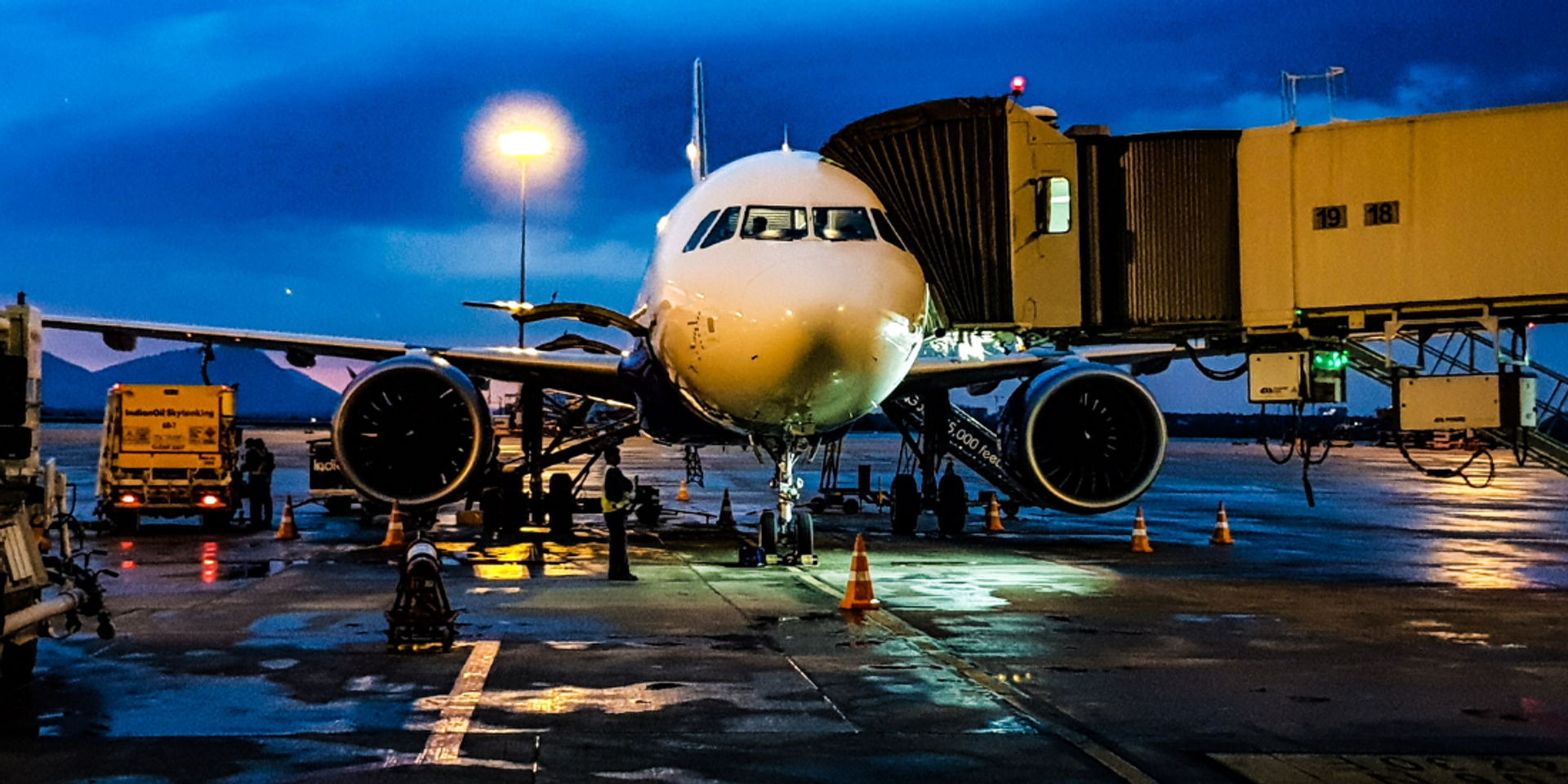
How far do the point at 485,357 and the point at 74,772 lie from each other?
44.9 feet

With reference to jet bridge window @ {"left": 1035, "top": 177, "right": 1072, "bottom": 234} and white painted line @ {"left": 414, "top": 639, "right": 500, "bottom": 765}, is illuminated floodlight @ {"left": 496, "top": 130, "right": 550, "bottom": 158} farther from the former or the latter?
white painted line @ {"left": 414, "top": 639, "right": 500, "bottom": 765}

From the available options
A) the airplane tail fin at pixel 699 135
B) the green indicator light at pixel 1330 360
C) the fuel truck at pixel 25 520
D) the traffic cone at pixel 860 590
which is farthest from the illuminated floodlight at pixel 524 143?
the fuel truck at pixel 25 520

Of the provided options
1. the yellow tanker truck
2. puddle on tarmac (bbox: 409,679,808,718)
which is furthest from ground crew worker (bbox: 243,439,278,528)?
puddle on tarmac (bbox: 409,679,808,718)

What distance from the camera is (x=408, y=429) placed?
1828cm

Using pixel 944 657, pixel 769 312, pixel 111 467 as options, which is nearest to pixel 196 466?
pixel 111 467

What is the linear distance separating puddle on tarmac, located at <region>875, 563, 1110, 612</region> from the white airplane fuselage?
6.10 ft

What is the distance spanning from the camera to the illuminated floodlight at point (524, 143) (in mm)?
29875

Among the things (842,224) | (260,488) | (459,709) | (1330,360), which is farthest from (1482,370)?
(260,488)

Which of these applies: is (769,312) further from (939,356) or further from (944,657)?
(939,356)

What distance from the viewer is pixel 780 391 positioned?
551 inches

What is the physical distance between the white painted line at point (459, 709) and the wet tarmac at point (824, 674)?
2 centimetres

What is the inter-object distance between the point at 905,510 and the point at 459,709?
13795mm

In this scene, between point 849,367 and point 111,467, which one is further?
point 111,467

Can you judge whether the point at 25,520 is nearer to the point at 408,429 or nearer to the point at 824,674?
the point at 824,674
